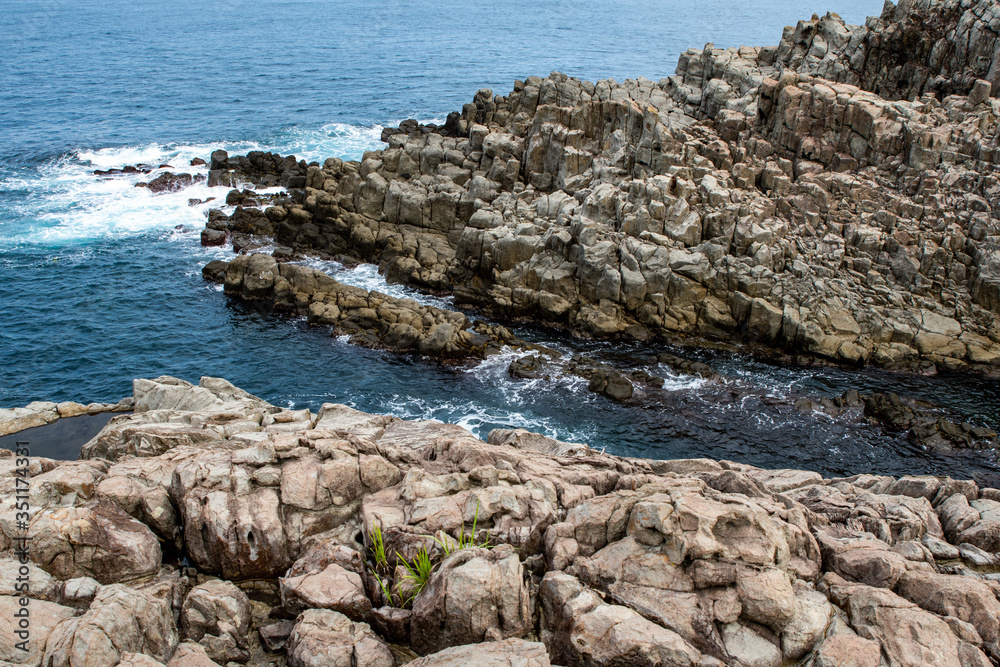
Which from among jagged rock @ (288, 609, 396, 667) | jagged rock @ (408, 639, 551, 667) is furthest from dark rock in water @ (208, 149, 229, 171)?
jagged rock @ (408, 639, 551, 667)

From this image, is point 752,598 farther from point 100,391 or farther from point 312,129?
point 312,129

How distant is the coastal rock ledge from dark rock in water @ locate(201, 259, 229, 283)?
41.1 meters

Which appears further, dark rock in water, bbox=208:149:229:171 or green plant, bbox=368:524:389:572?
dark rock in water, bbox=208:149:229:171

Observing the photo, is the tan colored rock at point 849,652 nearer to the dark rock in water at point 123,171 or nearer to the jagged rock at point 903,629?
the jagged rock at point 903,629

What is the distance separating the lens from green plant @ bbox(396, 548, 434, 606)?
1897 centimetres

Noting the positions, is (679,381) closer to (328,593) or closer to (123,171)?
(328,593)

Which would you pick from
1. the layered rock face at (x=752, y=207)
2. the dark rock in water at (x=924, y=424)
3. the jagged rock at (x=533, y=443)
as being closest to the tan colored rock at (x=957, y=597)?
the jagged rock at (x=533, y=443)

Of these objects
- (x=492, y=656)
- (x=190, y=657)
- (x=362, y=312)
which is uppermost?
(x=492, y=656)

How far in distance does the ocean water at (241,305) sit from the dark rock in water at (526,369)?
Result: 0.93 meters

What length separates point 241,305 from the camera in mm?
59875

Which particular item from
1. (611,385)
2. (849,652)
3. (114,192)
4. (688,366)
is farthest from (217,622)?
(114,192)

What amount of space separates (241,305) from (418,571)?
46104 millimetres

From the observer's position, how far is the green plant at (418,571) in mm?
18969

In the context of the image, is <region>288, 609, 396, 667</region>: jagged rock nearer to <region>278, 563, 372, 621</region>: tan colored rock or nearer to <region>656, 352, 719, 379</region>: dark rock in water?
<region>278, 563, 372, 621</region>: tan colored rock
